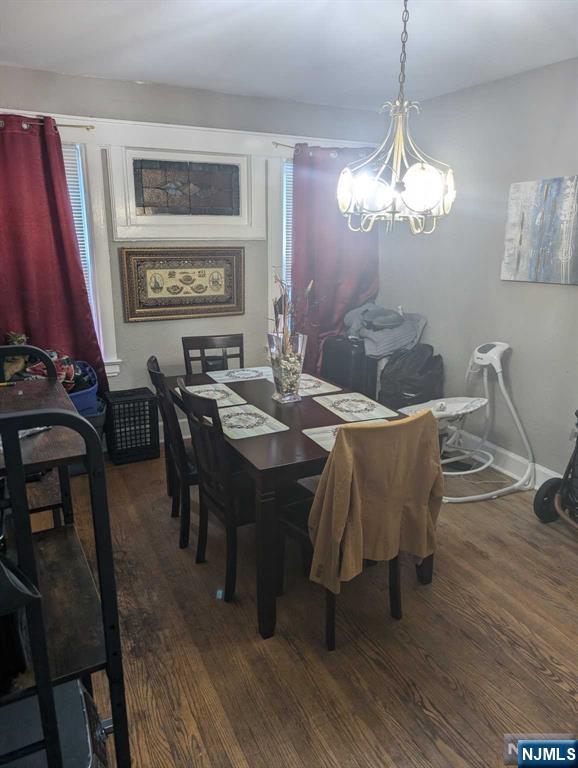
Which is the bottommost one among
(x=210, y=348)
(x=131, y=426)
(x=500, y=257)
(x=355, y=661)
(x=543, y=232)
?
(x=355, y=661)

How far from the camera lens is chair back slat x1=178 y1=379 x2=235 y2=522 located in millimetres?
2141

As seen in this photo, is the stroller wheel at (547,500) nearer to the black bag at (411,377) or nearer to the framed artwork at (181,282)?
the black bag at (411,377)

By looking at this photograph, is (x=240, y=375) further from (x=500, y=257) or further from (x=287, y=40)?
(x=500, y=257)

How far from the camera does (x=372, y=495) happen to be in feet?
6.36

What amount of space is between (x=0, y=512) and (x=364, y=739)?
4.41 ft

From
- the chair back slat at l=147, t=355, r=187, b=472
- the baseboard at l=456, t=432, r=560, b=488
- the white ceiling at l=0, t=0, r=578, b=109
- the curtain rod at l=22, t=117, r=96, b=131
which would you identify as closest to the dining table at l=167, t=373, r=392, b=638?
the chair back slat at l=147, t=355, r=187, b=472

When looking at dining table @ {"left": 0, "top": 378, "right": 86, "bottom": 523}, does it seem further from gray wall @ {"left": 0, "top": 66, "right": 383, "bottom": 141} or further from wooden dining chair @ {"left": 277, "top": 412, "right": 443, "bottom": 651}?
gray wall @ {"left": 0, "top": 66, "right": 383, "bottom": 141}

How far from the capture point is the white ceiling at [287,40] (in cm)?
232

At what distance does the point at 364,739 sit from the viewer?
171 cm

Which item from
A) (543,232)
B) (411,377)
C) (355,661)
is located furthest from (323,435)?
(543,232)

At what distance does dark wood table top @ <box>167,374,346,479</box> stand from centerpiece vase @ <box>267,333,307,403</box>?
0.07 metres

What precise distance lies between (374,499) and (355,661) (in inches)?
25.4

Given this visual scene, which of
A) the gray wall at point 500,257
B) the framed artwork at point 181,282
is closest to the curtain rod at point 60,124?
the framed artwork at point 181,282

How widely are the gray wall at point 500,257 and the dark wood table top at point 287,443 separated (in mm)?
1590
